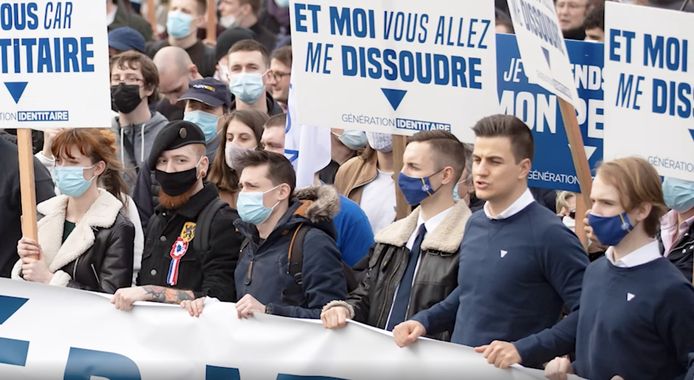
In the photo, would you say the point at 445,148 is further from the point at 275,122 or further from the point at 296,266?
the point at 275,122

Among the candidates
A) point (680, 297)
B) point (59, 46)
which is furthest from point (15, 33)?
point (680, 297)

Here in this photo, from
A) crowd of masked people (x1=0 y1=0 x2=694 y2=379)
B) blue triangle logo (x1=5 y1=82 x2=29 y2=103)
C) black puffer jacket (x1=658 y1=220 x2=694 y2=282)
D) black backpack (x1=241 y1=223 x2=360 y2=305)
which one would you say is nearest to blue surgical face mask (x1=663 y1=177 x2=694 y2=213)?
crowd of masked people (x1=0 y1=0 x2=694 y2=379)

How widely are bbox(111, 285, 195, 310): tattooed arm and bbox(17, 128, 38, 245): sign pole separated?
82 centimetres

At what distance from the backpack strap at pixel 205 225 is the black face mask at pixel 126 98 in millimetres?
2822

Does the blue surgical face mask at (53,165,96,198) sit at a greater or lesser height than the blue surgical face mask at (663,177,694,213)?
lesser

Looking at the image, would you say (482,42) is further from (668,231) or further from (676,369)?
(676,369)

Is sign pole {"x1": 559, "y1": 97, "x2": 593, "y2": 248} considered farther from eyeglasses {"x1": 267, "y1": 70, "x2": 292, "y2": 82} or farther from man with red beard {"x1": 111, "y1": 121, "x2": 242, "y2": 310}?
eyeglasses {"x1": 267, "y1": 70, "x2": 292, "y2": 82}

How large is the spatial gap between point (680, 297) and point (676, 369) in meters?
0.31

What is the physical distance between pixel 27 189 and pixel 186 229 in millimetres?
886

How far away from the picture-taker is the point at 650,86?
25.9ft

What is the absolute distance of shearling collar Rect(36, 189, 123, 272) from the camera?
905 cm

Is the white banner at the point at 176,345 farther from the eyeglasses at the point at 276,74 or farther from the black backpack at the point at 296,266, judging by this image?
the eyeglasses at the point at 276,74

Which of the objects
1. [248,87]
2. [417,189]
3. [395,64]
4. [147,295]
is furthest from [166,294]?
[248,87]

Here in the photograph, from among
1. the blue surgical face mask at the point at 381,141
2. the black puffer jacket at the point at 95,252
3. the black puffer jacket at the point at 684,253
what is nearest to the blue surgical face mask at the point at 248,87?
the blue surgical face mask at the point at 381,141
